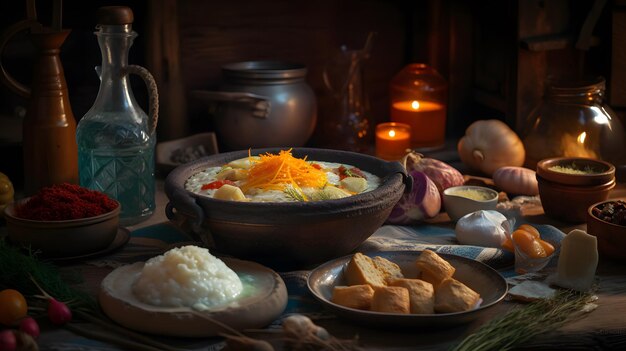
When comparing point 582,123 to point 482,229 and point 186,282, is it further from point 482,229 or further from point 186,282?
point 186,282

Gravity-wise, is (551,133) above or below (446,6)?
below

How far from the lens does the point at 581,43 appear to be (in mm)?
3814

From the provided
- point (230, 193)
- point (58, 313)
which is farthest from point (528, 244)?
point (58, 313)

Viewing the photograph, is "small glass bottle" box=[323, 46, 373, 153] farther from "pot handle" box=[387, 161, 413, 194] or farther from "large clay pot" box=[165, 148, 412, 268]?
"large clay pot" box=[165, 148, 412, 268]

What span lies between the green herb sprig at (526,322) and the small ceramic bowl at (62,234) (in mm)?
1086

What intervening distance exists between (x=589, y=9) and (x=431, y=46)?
0.80 metres

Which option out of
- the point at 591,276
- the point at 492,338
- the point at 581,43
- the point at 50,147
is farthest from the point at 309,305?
the point at 581,43

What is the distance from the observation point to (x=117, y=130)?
118 inches

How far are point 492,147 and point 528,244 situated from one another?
1112 millimetres

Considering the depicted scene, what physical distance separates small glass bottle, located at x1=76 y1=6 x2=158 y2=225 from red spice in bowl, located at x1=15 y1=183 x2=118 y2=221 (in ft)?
1.15

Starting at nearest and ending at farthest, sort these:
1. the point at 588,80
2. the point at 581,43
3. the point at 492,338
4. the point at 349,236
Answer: the point at 492,338 < the point at 349,236 < the point at 588,80 < the point at 581,43

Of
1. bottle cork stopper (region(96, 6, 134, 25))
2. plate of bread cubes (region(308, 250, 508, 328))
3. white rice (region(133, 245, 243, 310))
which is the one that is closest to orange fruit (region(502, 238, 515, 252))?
plate of bread cubes (region(308, 250, 508, 328))

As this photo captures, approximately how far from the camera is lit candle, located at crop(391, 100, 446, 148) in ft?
13.5

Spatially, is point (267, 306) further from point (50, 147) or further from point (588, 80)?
point (588, 80)
